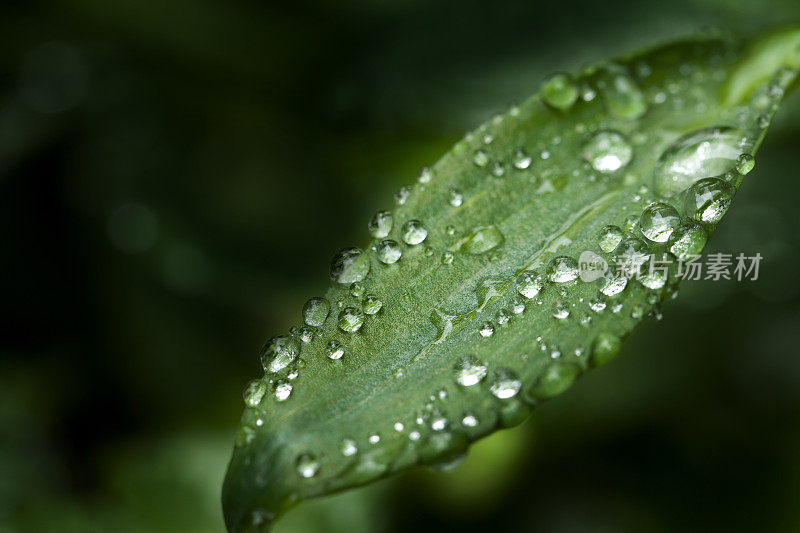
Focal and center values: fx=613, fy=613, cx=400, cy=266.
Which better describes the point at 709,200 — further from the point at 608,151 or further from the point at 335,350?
the point at 335,350

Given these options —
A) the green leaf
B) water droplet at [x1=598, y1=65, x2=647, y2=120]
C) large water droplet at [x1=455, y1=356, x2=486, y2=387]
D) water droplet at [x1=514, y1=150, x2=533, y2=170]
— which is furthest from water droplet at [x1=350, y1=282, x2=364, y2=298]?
water droplet at [x1=598, y1=65, x2=647, y2=120]

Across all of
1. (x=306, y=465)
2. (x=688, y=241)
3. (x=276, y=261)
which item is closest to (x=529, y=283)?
(x=688, y=241)

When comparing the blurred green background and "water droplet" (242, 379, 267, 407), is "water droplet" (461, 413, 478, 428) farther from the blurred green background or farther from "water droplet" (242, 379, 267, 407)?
the blurred green background

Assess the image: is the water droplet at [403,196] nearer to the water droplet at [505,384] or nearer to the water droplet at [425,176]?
the water droplet at [425,176]

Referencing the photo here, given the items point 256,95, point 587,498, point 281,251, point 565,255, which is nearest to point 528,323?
point 565,255

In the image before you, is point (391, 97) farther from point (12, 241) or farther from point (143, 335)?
point (12, 241)

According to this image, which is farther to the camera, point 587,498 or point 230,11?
point 230,11
